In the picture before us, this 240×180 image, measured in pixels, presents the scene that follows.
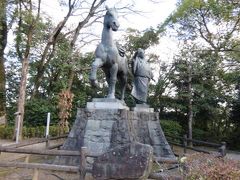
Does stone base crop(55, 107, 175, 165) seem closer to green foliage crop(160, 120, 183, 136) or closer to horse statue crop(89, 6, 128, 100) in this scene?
horse statue crop(89, 6, 128, 100)

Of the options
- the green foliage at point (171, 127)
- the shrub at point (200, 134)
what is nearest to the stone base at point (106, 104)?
the green foliage at point (171, 127)

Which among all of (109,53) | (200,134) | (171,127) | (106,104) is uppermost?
(109,53)

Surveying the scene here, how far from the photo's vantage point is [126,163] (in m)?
5.04

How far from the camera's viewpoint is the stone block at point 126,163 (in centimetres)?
494

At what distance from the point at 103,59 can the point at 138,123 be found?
2.06 meters

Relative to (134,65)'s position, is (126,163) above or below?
below

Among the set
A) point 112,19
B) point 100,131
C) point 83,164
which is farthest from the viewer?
point 112,19

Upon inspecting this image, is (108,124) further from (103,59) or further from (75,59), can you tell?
(75,59)

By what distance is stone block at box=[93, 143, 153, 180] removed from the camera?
4938mm

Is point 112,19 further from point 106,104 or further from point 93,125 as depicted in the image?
point 93,125

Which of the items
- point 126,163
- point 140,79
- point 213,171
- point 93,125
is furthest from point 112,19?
point 213,171

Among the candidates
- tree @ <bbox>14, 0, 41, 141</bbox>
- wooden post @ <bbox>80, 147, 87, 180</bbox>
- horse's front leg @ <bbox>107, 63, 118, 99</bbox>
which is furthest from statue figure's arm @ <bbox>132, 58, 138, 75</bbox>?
tree @ <bbox>14, 0, 41, 141</bbox>

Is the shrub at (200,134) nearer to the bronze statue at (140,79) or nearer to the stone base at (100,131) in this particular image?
the bronze statue at (140,79)

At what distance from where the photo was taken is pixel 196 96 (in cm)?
1909
